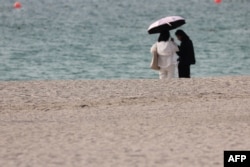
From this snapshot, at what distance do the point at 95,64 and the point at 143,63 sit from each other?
4.96ft

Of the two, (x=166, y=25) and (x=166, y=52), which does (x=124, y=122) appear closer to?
(x=166, y=52)

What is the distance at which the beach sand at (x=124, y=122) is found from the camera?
11.1 metres

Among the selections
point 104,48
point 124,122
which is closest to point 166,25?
point 124,122

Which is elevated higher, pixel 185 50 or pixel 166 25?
pixel 166 25

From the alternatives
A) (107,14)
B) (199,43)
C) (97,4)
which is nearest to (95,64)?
(199,43)

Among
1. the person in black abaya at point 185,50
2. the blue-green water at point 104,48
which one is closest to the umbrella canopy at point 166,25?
the person in black abaya at point 185,50

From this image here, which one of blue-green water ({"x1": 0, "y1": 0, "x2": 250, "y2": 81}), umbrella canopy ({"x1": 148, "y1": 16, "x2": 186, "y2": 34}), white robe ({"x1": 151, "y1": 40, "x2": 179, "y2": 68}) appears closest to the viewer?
white robe ({"x1": 151, "y1": 40, "x2": 179, "y2": 68})

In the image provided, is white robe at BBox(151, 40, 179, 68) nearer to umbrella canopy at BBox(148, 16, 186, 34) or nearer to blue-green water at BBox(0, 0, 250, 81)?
umbrella canopy at BBox(148, 16, 186, 34)

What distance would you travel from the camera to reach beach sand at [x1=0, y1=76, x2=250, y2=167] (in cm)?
1113

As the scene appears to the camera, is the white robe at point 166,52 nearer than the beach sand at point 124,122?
No

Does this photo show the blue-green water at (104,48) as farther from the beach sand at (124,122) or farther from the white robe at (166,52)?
the beach sand at (124,122)

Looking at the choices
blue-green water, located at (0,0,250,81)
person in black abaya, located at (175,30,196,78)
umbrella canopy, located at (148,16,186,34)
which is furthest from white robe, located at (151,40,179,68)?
blue-green water, located at (0,0,250,81)

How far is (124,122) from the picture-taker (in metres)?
13.7

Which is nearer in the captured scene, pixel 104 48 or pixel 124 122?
pixel 124 122
